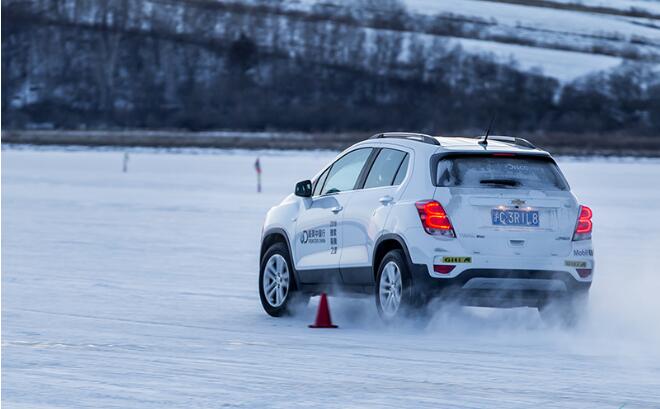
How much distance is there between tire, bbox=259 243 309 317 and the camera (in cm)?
1327

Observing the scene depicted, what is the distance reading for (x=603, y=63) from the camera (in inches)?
4665

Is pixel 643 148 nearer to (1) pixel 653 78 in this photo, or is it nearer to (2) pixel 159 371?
(1) pixel 653 78

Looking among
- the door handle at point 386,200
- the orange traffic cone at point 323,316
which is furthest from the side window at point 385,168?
the orange traffic cone at point 323,316

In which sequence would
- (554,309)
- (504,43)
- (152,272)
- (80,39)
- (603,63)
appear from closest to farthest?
(554,309), (152,272), (603,63), (504,43), (80,39)

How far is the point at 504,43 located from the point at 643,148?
44805mm

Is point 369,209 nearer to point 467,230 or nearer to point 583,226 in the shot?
point 467,230

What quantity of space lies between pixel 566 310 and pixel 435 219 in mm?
1304

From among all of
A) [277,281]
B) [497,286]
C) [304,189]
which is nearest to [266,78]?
[277,281]

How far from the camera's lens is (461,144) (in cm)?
1203

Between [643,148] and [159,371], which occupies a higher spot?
[159,371]

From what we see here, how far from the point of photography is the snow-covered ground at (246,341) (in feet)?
27.6

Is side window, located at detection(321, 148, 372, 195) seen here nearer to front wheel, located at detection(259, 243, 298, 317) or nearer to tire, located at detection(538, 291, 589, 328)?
front wheel, located at detection(259, 243, 298, 317)

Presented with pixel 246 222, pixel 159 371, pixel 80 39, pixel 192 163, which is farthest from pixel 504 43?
pixel 159 371

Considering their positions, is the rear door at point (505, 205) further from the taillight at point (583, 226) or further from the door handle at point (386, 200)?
the door handle at point (386, 200)
